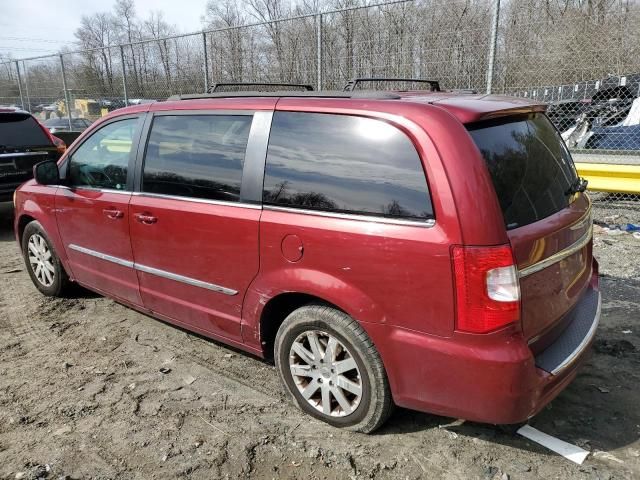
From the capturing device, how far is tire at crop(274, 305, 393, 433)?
2545 mm

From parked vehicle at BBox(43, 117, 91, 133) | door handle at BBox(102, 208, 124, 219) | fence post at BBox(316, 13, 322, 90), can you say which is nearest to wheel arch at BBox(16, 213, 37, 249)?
door handle at BBox(102, 208, 124, 219)

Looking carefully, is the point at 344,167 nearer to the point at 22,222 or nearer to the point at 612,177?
the point at 22,222

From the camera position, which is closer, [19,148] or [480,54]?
[480,54]

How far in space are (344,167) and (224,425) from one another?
1.58m

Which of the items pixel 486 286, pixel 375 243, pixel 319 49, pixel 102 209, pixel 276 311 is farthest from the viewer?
pixel 319 49

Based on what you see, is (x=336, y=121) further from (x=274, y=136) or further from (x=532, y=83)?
(x=532, y=83)

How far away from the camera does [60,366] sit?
11.7ft

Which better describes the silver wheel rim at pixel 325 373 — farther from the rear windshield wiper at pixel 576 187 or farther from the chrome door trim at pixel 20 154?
the chrome door trim at pixel 20 154

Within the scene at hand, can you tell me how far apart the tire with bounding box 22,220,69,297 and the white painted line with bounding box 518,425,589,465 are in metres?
3.94

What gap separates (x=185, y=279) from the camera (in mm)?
3293

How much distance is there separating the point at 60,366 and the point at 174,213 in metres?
1.42

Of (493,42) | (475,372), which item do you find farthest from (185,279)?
(493,42)

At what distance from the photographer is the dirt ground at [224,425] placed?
2.52 m

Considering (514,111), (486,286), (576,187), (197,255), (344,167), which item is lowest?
(197,255)
